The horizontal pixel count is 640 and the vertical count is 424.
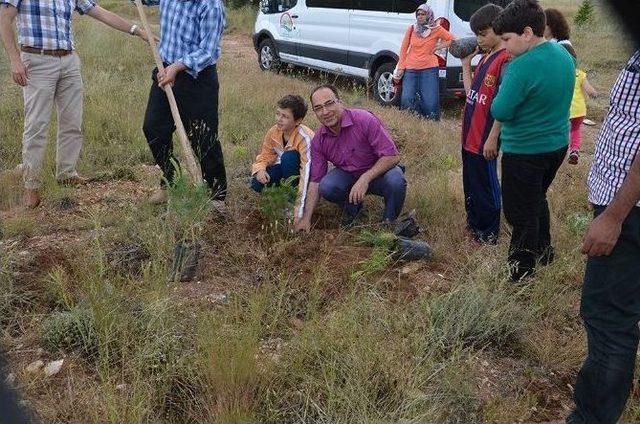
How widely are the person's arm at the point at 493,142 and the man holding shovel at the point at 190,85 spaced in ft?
5.46

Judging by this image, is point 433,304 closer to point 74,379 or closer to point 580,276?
point 580,276

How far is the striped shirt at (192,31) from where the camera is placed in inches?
145

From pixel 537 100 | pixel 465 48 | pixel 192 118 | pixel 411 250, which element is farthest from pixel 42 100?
pixel 537 100

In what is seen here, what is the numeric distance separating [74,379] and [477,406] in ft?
5.03

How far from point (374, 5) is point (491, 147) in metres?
5.34

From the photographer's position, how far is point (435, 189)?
441cm

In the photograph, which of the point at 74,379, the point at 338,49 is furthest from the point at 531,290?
the point at 338,49

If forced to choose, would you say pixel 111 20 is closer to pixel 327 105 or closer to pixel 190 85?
pixel 190 85

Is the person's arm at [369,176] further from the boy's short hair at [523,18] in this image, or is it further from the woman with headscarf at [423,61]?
the woman with headscarf at [423,61]

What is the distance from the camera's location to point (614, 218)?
5.90ft

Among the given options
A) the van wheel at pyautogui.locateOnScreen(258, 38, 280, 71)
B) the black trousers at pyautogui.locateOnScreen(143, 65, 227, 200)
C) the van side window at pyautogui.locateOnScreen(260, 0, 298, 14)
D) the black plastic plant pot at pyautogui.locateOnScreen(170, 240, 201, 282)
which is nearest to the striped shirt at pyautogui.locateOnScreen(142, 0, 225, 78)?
the black trousers at pyautogui.locateOnScreen(143, 65, 227, 200)

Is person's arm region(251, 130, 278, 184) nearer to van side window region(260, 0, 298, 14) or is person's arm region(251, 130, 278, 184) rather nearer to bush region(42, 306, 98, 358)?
bush region(42, 306, 98, 358)

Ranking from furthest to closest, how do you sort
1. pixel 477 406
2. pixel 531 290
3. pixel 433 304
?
1. pixel 531 290
2. pixel 433 304
3. pixel 477 406

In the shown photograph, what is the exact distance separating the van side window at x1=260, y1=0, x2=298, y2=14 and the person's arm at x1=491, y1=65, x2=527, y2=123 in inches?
298
